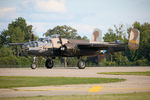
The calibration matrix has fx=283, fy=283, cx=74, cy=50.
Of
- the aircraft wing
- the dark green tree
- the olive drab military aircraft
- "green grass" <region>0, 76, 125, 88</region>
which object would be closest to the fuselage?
the olive drab military aircraft

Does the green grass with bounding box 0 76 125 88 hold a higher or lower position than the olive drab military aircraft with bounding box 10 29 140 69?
lower

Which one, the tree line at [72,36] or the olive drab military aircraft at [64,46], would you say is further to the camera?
the tree line at [72,36]

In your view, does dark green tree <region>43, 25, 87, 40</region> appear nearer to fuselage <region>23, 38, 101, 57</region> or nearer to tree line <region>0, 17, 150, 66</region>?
tree line <region>0, 17, 150, 66</region>

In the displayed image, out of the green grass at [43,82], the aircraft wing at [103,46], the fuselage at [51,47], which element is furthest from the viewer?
the aircraft wing at [103,46]

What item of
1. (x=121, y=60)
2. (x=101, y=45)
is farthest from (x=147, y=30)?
(x=101, y=45)

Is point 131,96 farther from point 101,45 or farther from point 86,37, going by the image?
point 86,37

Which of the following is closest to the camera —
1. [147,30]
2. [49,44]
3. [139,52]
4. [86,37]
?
[49,44]

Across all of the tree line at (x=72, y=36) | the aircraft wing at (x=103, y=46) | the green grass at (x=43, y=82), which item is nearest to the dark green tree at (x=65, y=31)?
the tree line at (x=72, y=36)

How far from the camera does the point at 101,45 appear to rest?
4194 cm

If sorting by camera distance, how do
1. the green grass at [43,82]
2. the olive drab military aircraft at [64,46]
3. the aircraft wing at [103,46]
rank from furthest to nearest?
the aircraft wing at [103,46] → the olive drab military aircraft at [64,46] → the green grass at [43,82]

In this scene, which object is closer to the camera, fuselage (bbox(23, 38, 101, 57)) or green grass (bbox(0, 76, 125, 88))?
green grass (bbox(0, 76, 125, 88))

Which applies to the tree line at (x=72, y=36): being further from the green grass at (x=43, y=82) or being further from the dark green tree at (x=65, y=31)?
the green grass at (x=43, y=82)

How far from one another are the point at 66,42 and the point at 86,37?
78.9 meters

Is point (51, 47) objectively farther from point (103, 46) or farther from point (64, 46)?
point (103, 46)
